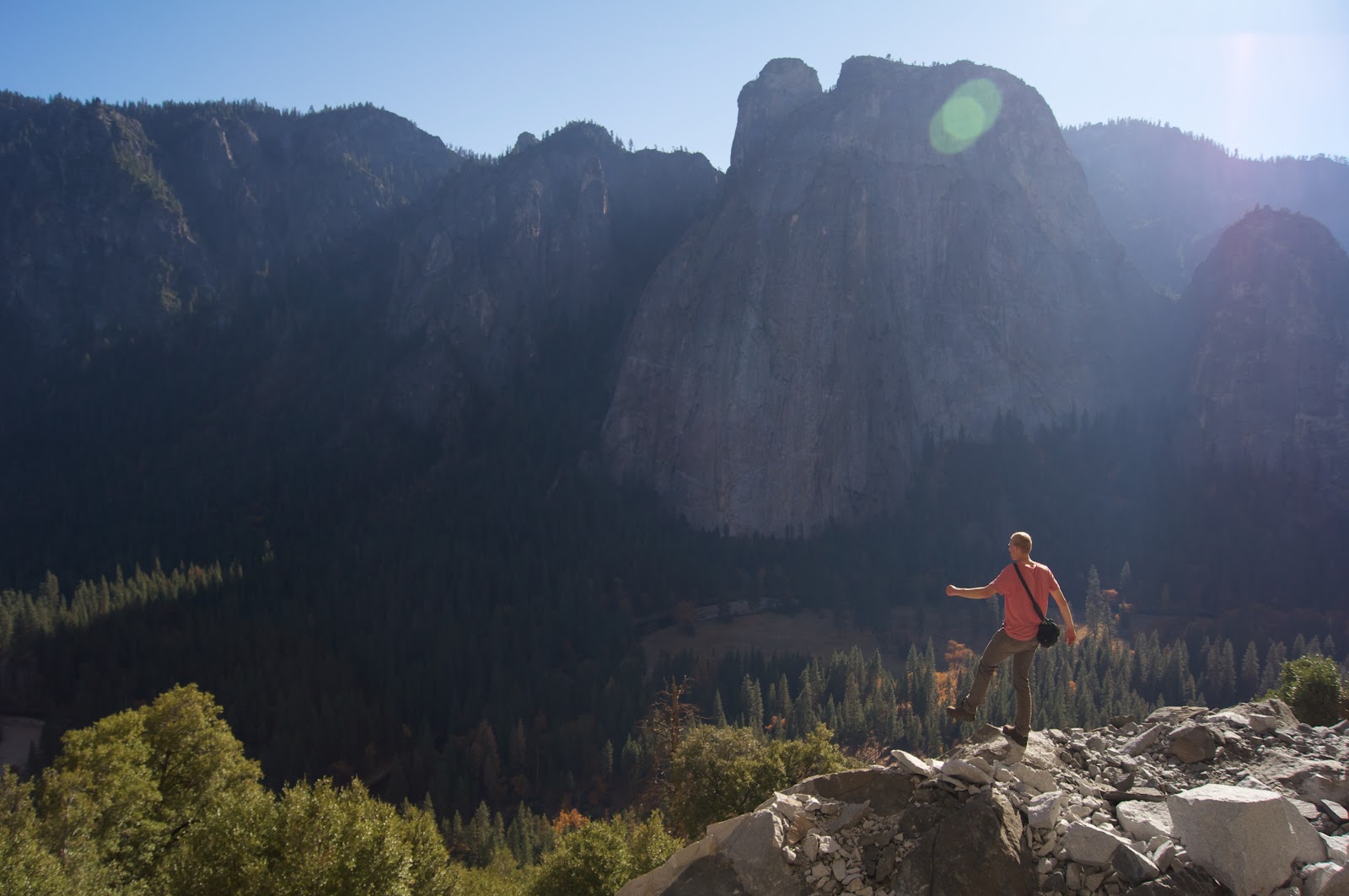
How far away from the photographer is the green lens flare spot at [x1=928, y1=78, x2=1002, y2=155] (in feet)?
438

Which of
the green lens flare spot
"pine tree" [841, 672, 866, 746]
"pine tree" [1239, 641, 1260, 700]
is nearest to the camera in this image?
"pine tree" [841, 672, 866, 746]

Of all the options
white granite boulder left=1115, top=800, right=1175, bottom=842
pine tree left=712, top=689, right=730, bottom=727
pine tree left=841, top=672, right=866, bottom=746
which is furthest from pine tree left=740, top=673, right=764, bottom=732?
white granite boulder left=1115, top=800, right=1175, bottom=842

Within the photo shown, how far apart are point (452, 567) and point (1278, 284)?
128 m

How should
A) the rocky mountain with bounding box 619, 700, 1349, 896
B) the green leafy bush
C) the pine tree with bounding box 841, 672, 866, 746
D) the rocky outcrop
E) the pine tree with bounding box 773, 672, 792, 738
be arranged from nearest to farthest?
the rocky mountain with bounding box 619, 700, 1349, 896 < the green leafy bush < the pine tree with bounding box 773, 672, 792, 738 < the pine tree with bounding box 841, 672, 866, 746 < the rocky outcrop

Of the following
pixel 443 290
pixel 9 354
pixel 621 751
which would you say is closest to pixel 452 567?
pixel 621 751

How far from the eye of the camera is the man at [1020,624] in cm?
1509

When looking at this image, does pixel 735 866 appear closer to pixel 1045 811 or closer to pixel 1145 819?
pixel 1045 811

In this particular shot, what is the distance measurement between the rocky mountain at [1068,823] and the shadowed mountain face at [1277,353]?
410 feet

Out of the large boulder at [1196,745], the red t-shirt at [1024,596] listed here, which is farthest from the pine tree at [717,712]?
the red t-shirt at [1024,596]

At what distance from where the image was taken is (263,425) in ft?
570

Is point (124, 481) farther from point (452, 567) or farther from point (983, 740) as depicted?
point (983, 740)

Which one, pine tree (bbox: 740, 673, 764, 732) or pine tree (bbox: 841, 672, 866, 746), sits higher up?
pine tree (bbox: 740, 673, 764, 732)

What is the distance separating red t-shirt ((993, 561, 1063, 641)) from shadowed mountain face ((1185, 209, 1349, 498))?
128 metres

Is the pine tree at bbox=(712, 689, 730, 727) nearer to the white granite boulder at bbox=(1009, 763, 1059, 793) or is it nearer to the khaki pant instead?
the khaki pant
